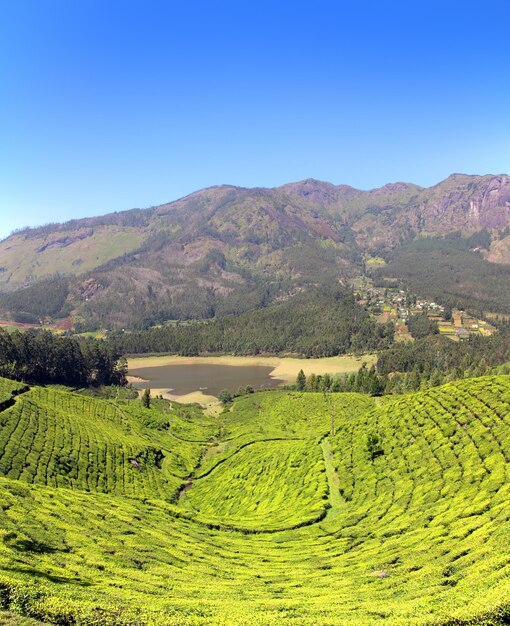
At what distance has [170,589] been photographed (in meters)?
37.3

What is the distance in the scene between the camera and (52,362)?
167125 mm

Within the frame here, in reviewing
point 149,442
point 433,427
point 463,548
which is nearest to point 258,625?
point 463,548

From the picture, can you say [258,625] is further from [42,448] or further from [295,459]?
[42,448]

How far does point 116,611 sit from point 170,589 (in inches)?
418

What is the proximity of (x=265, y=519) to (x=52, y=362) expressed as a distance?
131428 millimetres

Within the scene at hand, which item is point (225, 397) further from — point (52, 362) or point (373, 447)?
point (373, 447)

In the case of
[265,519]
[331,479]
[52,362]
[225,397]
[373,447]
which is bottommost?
[225,397]

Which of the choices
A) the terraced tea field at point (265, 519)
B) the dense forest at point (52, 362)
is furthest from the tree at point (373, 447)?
the dense forest at point (52, 362)

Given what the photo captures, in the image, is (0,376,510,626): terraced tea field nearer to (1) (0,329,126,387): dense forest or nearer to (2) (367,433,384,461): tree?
(2) (367,433,384,461): tree

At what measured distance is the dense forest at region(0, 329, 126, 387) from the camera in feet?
508

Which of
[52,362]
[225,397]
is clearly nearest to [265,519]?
[225,397]

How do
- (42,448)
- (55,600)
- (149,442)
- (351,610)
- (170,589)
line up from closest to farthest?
(55,600) < (351,610) < (170,589) < (42,448) < (149,442)

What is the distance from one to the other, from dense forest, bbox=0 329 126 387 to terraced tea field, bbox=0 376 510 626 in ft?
179

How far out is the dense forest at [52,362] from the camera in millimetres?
154750
